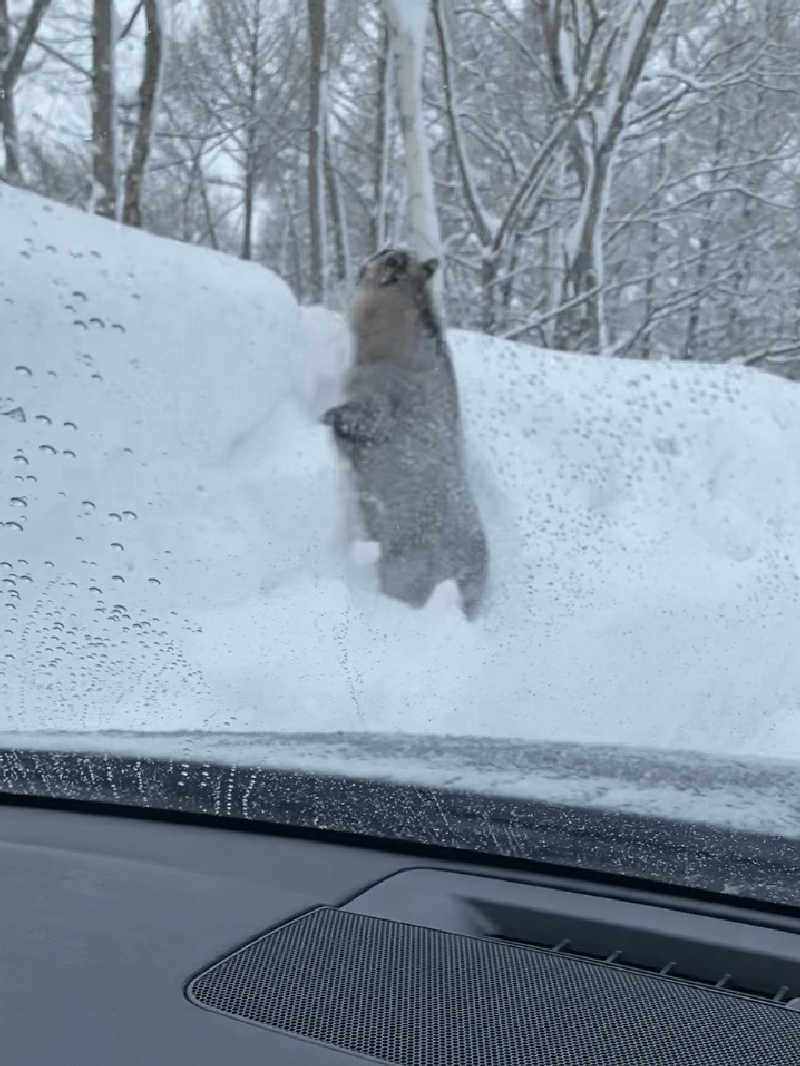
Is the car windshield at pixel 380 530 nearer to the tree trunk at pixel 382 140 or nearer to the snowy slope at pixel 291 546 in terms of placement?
the snowy slope at pixel 291 546

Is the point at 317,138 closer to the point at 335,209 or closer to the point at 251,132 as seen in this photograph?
the point at 335,209

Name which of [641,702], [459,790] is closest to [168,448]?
[641,702]

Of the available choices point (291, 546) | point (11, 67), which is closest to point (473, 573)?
point (291, 546)

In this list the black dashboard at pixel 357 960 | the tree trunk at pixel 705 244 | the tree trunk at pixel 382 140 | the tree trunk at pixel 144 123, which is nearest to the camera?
A: the black dashboard at pixel 357 960

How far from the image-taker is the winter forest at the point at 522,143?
10.2 metres

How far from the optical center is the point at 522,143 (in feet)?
47.7

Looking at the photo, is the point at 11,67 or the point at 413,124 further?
the point at 11,67

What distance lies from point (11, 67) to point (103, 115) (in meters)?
2.11

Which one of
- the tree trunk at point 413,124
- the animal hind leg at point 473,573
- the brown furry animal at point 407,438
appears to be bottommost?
the animal hind leg at point 473,573

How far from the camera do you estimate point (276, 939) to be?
5.70 ft

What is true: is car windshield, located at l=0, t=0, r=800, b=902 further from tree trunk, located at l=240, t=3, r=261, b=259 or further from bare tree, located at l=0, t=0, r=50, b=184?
tree trunk, located at l=240, t=3, r=261, b=259

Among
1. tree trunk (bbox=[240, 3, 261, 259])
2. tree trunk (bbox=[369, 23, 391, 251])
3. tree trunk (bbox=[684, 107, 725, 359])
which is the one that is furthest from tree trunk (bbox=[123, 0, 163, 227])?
tree trunk (bbox=[684, 107, 725, 359])

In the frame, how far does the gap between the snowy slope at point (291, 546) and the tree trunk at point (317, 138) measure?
3.36 metres

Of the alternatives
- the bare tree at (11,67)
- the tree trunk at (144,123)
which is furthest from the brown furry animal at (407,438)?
the bare tree at (11,67)
